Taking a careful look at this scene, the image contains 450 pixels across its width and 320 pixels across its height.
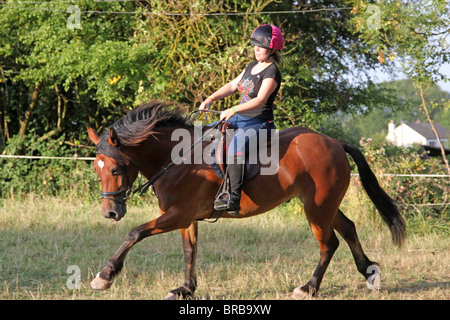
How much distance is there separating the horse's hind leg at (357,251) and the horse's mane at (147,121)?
205 centimetres

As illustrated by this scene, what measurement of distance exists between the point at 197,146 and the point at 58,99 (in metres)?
9.33

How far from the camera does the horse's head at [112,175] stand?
4469mm

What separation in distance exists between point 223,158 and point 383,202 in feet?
7.17

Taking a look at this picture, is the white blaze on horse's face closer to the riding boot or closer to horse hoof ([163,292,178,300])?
the riding boot

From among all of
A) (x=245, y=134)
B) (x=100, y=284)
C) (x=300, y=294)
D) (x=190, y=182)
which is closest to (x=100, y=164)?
(x=190, y=182)

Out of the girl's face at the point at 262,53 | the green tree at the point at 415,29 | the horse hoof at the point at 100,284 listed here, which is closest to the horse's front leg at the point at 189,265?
the horse hoof at the point at 100,284

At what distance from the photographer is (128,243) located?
450cm

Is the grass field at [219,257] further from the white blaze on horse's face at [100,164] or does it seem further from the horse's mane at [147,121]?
the horse's mane at [147,121]

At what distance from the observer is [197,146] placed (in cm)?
492

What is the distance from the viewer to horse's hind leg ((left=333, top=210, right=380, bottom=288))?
5508 mm

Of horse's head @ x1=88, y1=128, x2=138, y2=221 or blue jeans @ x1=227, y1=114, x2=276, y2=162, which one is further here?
blue jeans @ x1=227, y1=114, x2=276, y2=162

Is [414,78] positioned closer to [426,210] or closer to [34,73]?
[426,210]

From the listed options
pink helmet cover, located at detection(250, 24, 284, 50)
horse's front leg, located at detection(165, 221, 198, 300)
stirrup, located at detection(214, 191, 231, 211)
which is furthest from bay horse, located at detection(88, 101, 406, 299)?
pink helmet cover, located at detection(250, 24, 284, 50)

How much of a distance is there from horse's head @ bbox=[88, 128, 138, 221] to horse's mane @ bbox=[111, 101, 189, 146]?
122 millimetres
